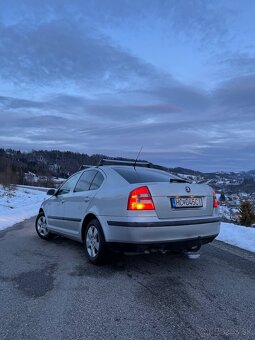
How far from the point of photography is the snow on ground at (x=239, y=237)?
7.98m

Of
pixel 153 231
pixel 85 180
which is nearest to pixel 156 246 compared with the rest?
pixel 153 231

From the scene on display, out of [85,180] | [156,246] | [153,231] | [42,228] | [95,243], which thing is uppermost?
[85,180]

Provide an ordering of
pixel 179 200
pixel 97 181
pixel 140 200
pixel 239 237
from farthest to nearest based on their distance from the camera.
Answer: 1. pixel 239 237
2. pixel 97 181
3. pixel 179 200
4. pixel 140 200

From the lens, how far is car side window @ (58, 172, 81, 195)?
7289 millimetres

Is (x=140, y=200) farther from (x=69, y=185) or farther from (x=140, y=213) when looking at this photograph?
(x=69, y=185)

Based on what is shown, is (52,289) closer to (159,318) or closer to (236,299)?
(159,318)

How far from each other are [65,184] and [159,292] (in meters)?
3.94

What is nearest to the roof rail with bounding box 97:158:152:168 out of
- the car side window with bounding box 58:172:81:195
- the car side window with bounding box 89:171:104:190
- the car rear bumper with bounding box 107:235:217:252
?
the car side window with bounding box 89:171:104:190

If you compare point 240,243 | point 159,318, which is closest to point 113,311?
point 159,318

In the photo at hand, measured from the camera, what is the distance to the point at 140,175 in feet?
19.5

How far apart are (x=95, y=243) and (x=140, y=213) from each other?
3.73 ft

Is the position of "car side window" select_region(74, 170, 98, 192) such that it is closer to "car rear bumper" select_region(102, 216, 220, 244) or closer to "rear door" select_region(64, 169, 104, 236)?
"rear door" select_region(64, 169, 104, 236)

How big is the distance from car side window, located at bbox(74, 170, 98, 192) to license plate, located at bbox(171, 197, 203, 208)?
1788 mm

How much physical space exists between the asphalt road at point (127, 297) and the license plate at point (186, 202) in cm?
100
